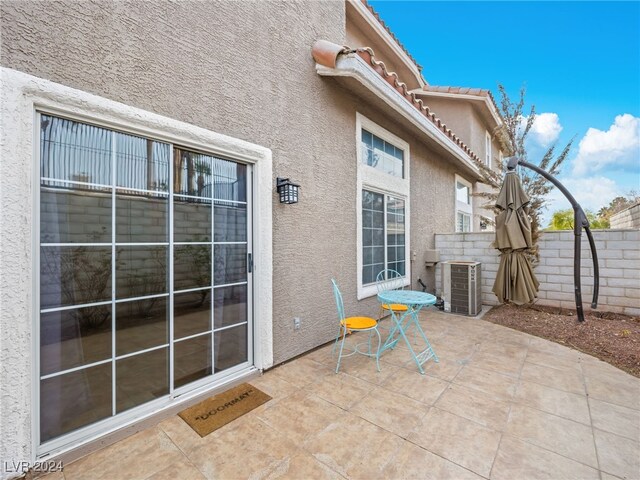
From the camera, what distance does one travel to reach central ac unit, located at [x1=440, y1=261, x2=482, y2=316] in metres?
6.16

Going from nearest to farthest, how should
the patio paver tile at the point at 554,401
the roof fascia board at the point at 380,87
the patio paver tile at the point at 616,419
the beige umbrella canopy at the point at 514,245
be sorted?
1. the patio paver tile at the point at 616,419
2. the patio paver tile at the point at 554,401
3. the roof fascia board at the point at 380,87
4. the beige umbrella canopy at the point at 514,245

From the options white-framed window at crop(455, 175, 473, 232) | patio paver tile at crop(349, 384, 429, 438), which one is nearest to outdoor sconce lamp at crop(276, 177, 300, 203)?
patio paver tile at crop(349, 384, 429, 438)

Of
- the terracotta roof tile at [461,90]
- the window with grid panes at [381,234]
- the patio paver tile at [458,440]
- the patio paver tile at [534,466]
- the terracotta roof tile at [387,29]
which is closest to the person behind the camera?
the patio paver tile at [534,466]

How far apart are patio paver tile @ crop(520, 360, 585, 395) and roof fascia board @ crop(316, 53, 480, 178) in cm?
469

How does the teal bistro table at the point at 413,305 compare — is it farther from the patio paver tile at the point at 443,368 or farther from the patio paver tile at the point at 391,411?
the patio paver tile at the point at 391,411

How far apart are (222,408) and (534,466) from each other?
2.70m

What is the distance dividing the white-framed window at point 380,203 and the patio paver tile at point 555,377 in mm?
2634

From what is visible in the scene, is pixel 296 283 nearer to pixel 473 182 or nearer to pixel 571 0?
pixel 571 0

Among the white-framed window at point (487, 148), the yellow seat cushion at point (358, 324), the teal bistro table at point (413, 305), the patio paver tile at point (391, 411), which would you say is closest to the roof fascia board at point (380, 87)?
the teal bistro table at point (413, 305)

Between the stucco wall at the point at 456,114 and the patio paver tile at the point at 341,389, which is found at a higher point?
the stucco wall at the point at 456,114

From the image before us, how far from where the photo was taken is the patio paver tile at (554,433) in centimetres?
214

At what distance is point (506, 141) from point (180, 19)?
9.30 m

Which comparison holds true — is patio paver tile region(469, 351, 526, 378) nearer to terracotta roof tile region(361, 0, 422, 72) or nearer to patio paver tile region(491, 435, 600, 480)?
patio paver tile region(491, 435, 600, 480)

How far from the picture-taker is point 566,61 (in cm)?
870
